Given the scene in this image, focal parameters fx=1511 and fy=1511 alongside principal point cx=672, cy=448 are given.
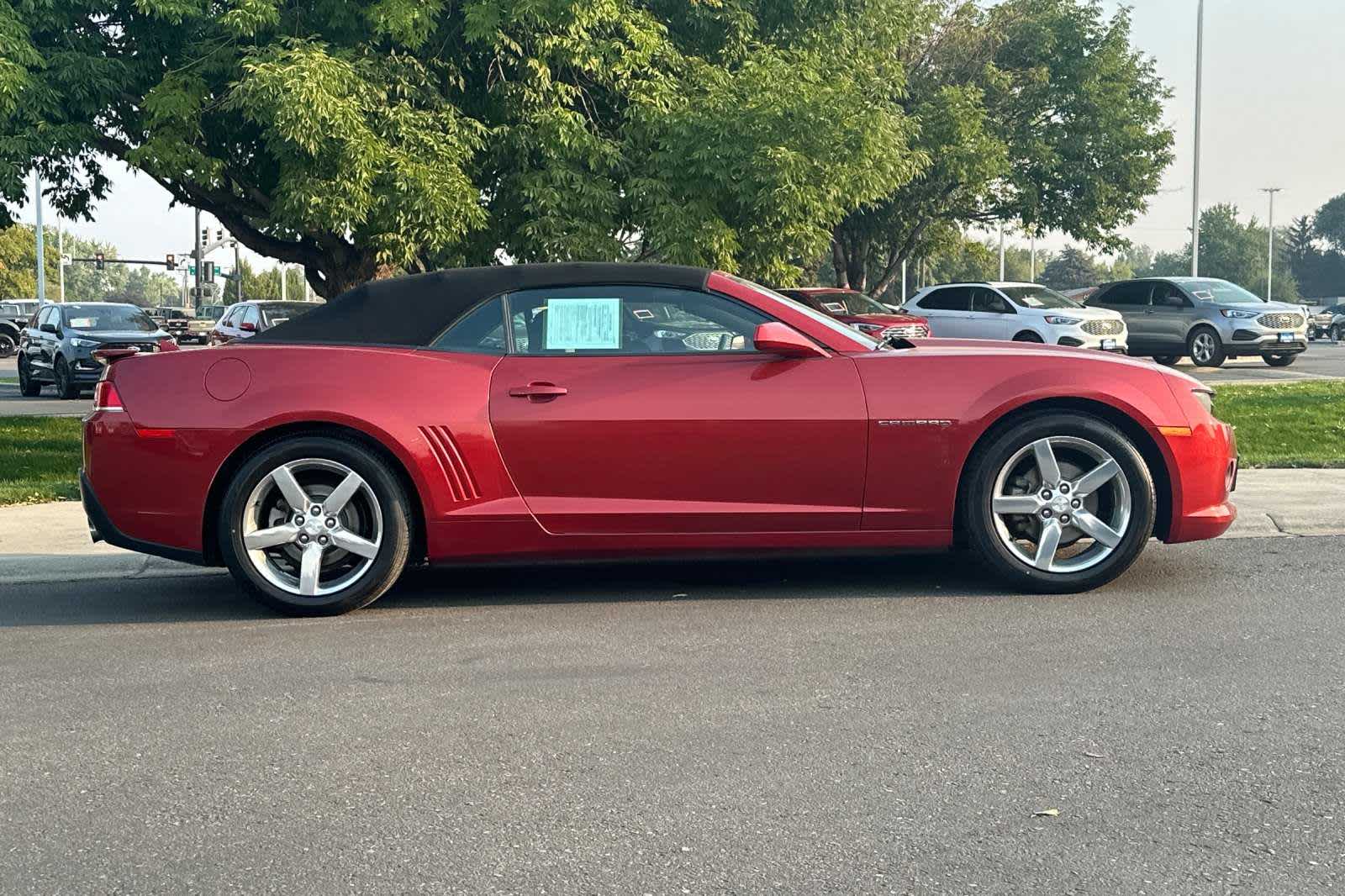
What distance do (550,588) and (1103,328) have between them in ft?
69.7

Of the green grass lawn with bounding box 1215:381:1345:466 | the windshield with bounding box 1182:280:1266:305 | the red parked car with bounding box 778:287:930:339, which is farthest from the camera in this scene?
the windshield with bounding box 1182:280:1266:305

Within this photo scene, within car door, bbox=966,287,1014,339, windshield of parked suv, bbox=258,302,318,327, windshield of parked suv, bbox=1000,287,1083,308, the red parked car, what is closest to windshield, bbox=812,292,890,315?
the red parked car

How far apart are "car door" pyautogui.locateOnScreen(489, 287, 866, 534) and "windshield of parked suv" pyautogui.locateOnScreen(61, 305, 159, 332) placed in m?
21.7

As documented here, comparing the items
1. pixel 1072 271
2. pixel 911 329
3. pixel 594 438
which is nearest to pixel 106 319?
pixel 911 329

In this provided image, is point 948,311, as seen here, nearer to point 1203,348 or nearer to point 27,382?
point 1203,348

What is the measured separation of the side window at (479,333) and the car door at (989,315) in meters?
21.4

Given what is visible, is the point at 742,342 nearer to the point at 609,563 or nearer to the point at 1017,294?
the point at 609,563

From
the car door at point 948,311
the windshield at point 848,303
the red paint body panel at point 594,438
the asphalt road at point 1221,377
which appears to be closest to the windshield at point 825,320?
the red paint body panel at point 594,438

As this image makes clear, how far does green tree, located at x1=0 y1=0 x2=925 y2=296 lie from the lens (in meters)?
14.7

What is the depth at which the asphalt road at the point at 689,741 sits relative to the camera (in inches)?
137

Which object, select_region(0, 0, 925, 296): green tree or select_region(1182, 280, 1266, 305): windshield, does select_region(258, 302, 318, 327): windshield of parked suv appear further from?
select_region(1182, 280, 1266, 305): windshield

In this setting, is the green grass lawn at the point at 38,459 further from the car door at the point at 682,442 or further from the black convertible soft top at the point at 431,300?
the car door at the point at 682,442

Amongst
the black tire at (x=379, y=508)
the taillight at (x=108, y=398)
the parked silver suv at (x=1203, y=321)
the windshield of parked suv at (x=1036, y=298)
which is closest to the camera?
the black tire at (x=379, y=508)

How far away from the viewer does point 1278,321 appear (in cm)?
2759
